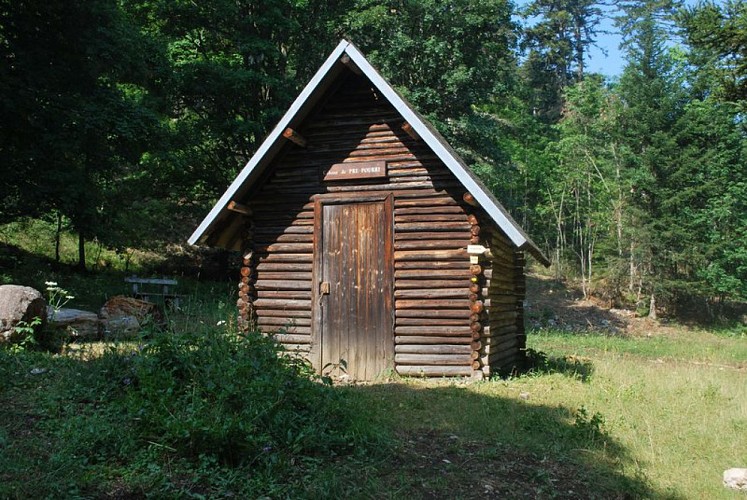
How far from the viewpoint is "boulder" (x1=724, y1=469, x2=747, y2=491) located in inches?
235

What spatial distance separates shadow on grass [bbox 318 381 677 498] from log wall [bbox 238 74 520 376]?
5.16 ft

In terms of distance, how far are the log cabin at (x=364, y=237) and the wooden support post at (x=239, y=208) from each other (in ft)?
0.09

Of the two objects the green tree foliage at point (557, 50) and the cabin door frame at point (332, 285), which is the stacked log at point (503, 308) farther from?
the green tree foliage at point (557, 50)

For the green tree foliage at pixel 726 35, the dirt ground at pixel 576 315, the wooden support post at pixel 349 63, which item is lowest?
the dirt ground at pixel 576 315

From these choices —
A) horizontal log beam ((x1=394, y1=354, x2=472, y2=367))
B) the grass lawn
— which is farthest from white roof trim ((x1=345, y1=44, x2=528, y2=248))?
the grass lawn

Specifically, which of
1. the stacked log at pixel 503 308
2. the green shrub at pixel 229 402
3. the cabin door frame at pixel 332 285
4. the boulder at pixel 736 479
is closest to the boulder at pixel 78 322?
the cabin door frame at pixel 332 285

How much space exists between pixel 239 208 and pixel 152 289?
35.2ft

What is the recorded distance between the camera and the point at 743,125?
31500mm

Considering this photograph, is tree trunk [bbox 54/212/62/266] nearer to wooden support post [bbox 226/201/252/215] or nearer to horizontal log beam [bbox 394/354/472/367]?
wooden support post [bbox 226/201/252/215]

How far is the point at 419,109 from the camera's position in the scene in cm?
2509

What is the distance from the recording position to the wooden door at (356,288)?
11.3 metres

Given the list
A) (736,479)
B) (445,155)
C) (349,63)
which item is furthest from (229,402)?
(349,63)

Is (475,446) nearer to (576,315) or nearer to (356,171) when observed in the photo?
(356,171)

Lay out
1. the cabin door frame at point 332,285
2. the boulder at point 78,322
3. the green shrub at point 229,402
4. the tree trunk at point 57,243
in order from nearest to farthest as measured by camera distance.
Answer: the green shrub at point 229,402 < the cabin door frame at point 332,285 < the boulder at point 78,322 < the tree trunk at point 57,243
